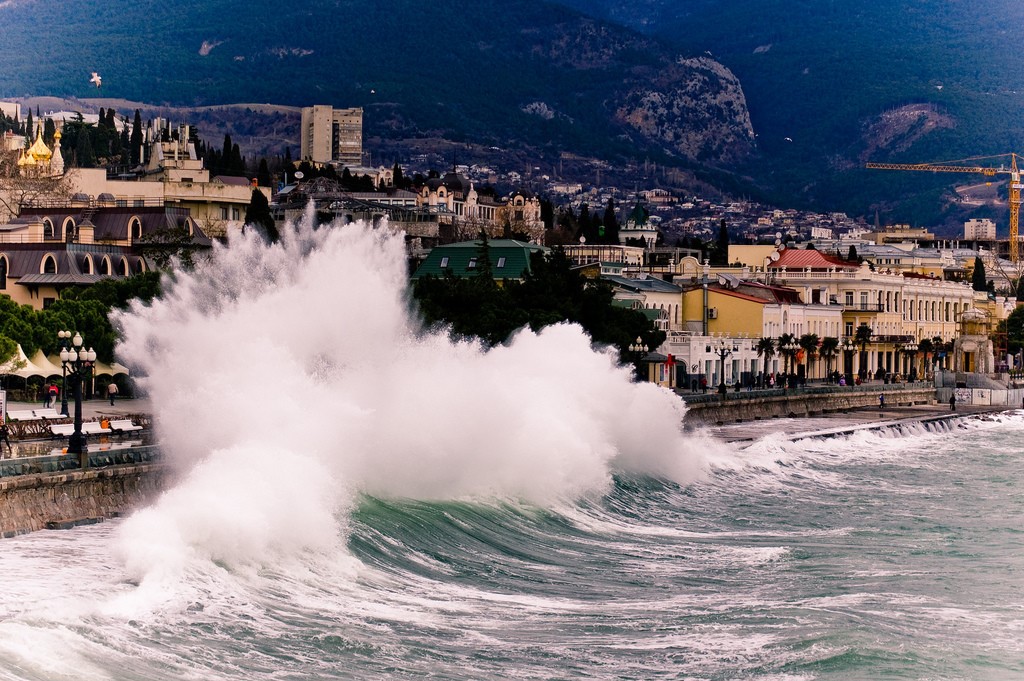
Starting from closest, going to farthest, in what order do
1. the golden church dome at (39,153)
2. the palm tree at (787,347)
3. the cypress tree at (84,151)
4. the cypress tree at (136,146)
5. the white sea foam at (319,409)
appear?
the white sea foam at (319,409)
the palm tree at (787,347)
the golden church dome at (39,153)
the cypress tree at (84,151)
the cypress tree at (136,146)

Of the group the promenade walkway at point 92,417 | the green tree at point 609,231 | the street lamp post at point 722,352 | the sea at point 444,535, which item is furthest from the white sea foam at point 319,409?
the green tree at point 609,231

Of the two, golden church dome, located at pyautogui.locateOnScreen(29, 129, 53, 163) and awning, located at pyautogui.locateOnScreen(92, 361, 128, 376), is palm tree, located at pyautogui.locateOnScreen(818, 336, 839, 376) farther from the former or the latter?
awning, located at pyautogui.locateOnScreen(92, 361, 128, 376)

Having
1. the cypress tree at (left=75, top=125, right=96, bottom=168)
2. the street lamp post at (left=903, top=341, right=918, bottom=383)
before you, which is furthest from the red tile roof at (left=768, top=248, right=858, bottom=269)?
the cypress tree at (left=75, top=125, right=96, bottom=168)

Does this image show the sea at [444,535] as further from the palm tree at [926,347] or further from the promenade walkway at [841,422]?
the palm tree at [926,347]

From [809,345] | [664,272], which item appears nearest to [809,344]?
[809,345]

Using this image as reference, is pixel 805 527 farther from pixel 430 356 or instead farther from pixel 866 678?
pixel 866 678

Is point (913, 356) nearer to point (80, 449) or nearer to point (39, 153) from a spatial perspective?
point (39, 153)
